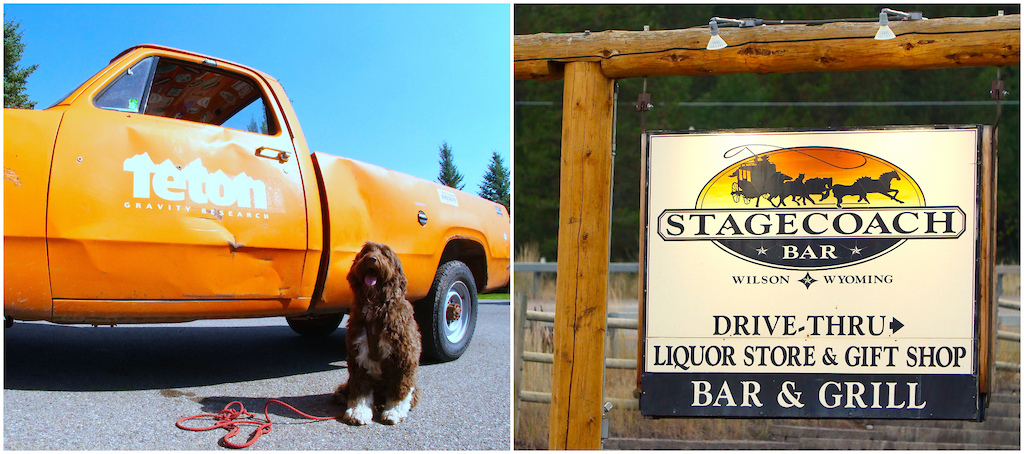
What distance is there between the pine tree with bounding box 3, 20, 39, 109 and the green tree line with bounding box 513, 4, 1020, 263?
Answer: 7710 millimetres

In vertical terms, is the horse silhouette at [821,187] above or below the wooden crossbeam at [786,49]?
below

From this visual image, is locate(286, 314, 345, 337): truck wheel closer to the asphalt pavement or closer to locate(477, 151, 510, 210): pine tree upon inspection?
the asphalt pavement

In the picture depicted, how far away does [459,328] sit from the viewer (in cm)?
437

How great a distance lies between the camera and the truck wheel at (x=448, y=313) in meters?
4.10

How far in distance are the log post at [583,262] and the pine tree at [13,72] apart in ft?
7.92

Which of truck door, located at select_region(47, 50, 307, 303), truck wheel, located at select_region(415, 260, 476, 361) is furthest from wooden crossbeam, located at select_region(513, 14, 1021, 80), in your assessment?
truck wheel, located at select_region(415, 260, 476, 361)

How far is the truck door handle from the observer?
11.0ft

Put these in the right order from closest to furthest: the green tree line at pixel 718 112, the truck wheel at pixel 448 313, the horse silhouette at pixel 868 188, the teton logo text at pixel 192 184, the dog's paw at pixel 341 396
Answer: the horse silhouette at pixel 868 188 → the teton logo text at pixel 192 184 → the dog's paw at pixel 341 396 → the truck wheel at pixel 448 313 → the green tree line at pixel 718 112

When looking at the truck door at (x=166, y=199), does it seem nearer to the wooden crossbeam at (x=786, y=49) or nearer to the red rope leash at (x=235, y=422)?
the red rope leash at (x=235, y=422)

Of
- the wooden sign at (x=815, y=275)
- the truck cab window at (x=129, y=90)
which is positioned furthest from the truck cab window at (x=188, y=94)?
the wooden sign at (x=815, y=275)

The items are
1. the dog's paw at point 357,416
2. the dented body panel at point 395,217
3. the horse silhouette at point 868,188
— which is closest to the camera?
the horse silhouette at point 868,188

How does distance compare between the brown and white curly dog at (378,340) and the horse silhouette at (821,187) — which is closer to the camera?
the horse silhouette at (821,187)

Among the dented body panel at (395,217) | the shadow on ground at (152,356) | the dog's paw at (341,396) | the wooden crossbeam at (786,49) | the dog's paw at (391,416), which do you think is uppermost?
the wooden crossbeam at (786,49)

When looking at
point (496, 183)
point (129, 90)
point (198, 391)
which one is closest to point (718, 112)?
point (496, 183)
